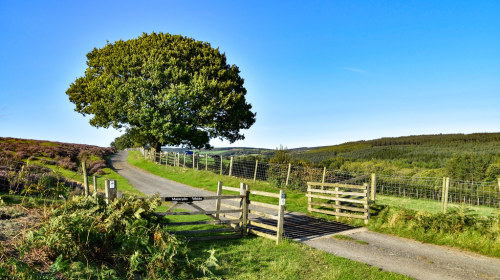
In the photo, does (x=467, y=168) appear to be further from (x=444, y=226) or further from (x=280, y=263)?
(x=280, y=263)

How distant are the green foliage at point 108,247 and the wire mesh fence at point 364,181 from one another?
10.3 meters

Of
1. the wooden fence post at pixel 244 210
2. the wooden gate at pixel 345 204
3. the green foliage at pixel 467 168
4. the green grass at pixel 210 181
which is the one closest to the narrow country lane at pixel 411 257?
the wooden gate at pixel 345 204

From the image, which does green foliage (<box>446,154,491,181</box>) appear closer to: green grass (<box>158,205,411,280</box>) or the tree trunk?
green grass (<box>158,205,411,280</box>)

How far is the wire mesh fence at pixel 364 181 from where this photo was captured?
15.8m

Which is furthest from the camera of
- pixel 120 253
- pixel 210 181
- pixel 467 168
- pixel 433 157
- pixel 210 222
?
pixel 433 157

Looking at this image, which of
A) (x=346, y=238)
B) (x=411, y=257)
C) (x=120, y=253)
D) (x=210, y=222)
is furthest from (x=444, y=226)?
(x=120, y=253)

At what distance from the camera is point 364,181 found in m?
23.3

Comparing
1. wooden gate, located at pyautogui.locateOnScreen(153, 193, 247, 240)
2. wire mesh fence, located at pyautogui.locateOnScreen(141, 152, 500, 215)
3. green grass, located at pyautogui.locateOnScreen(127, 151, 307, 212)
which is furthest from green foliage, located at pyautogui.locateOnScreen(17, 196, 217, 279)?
wire mesh fence, located at pyautogui.locateOnScreen(141, 152, 500, 215)

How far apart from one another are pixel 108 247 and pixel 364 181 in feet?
64.0

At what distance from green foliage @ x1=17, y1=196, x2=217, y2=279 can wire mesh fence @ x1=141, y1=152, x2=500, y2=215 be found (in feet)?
33.9

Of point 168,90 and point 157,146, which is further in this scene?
point 157,146

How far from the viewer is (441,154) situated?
35531 mm

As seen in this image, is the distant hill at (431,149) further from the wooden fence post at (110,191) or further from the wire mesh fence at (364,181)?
the wooden fence post at (110,191)

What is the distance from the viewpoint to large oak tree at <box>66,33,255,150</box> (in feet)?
99.6
